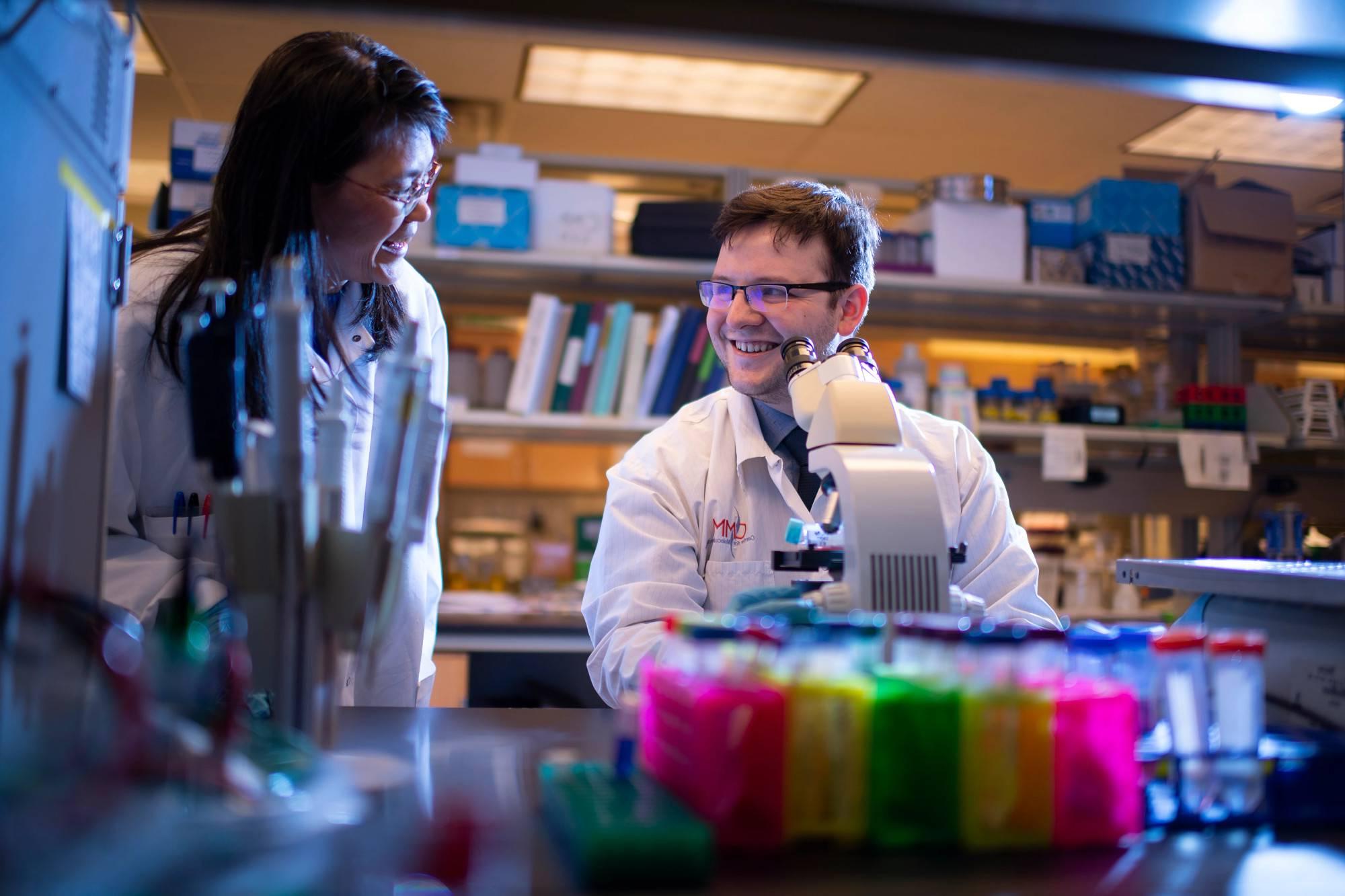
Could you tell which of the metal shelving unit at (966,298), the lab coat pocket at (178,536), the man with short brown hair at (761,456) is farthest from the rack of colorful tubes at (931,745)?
the metal shelving unit at (966,298)

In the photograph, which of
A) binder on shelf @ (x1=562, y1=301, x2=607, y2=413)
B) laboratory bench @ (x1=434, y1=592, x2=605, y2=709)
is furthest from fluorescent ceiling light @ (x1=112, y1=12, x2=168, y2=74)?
laboratory bench @ (x1=434, y1=592, x2=605, y2=709)

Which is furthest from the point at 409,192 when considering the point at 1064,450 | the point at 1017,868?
the point at 1064,450

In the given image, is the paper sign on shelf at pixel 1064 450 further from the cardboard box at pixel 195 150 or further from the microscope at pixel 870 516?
the cardboard box at pixel 195 150

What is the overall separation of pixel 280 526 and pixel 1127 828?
0.60 m

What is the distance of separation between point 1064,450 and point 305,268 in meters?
2.40

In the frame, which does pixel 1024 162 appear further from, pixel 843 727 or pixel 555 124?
pixel 843 727

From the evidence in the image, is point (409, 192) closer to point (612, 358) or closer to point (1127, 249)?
point (612, 358)

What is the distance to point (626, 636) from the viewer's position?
1.43 metres

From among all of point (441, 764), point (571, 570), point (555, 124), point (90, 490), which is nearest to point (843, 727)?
point (441, 764)

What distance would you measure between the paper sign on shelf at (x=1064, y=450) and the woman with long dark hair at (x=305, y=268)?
2.08 meters

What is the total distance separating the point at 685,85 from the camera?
4078mm

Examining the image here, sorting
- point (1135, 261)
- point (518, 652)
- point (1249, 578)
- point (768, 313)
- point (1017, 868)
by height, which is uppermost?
point (1135, 261)

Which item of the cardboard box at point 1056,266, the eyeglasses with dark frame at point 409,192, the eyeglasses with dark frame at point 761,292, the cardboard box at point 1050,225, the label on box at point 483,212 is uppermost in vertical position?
the cardboard box at point 1050,225

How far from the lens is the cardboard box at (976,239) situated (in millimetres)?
3057
